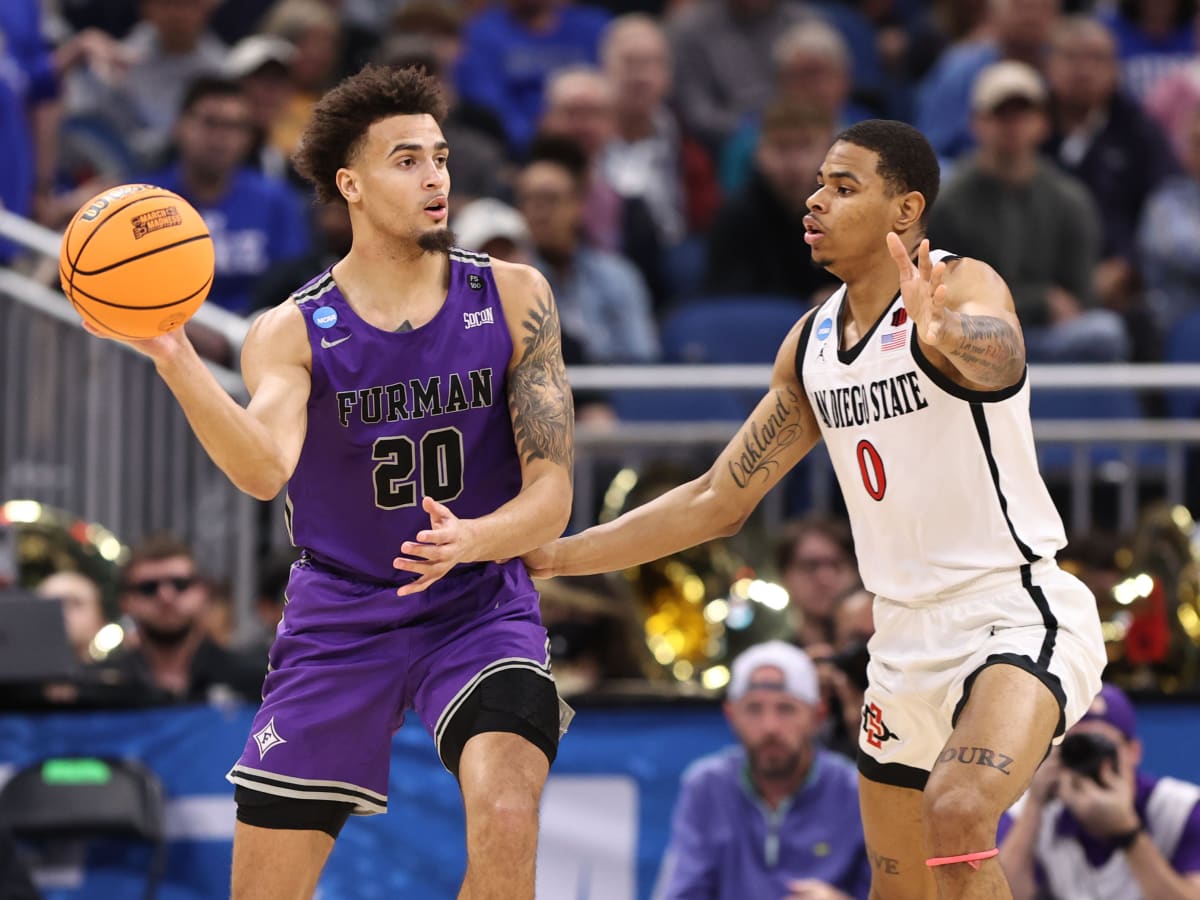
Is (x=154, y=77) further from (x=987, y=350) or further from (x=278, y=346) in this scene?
(x=987, y=350)

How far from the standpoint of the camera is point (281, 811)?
614 centimetres

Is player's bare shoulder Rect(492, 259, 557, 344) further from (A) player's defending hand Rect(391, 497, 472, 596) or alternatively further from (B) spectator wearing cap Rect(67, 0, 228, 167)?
(B) spectator wearing cap Rect(67, 0, 228, 167)

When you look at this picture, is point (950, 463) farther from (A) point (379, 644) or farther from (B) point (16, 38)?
(B) point (16, 38)

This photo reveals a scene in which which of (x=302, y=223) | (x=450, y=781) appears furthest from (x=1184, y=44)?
(x=450, y=781)

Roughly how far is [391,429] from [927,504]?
162cm

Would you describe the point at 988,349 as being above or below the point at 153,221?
below

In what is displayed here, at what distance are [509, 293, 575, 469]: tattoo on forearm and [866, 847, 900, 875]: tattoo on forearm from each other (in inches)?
60.5

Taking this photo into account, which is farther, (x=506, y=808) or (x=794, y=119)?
(x=794, y=119)

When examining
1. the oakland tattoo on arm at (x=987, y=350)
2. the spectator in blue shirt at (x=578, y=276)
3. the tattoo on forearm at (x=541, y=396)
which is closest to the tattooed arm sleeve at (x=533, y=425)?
the tattoo on forearm at (x=541, y=396)

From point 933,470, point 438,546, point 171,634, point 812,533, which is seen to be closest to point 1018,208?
point 812,533

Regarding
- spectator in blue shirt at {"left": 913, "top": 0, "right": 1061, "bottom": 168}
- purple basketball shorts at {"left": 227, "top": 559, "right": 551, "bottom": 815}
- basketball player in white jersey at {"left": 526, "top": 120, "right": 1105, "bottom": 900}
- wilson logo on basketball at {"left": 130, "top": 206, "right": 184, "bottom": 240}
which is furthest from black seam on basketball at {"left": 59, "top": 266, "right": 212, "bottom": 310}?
spectator in blue shirt at {"left": 913, "top": 0, "right": 1061, "bottom": 168}

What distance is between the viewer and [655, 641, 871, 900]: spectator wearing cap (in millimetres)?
8547

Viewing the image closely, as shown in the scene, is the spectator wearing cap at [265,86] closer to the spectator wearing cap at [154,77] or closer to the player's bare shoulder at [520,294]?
the spectator wearing cap at [154,77]

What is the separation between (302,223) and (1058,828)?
587 centimetres
